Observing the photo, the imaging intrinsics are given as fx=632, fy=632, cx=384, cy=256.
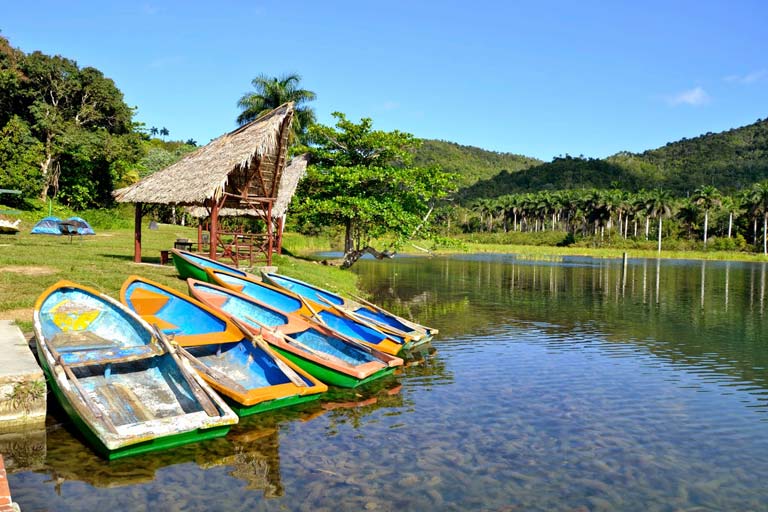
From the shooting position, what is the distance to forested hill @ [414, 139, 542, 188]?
148 metres

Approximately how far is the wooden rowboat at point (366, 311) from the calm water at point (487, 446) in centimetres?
52

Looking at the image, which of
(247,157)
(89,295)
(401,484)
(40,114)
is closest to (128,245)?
(247,157)

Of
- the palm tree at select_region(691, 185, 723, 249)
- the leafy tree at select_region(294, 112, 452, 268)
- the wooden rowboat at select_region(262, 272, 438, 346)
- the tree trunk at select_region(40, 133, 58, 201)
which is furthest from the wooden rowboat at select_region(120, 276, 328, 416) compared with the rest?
the palm tree at select_region(691, 185, 723, 249)

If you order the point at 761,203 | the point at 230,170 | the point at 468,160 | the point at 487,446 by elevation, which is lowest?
the point at 487,446

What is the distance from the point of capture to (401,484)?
6.58 metres

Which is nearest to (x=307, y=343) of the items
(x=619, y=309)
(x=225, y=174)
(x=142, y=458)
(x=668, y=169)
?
(x=142, y=458)

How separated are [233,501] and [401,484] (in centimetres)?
171

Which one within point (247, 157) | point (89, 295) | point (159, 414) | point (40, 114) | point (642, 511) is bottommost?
point (642, 511)

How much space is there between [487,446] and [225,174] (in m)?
14.1

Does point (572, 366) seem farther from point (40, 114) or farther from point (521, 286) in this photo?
point (40, 114)

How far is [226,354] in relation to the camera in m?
9.46

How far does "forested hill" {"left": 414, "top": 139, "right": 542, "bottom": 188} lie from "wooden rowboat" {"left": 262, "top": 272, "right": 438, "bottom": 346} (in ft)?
411

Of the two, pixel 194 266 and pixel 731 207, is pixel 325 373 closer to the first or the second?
pixel 194 266

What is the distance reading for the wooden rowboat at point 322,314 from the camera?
483 inches
